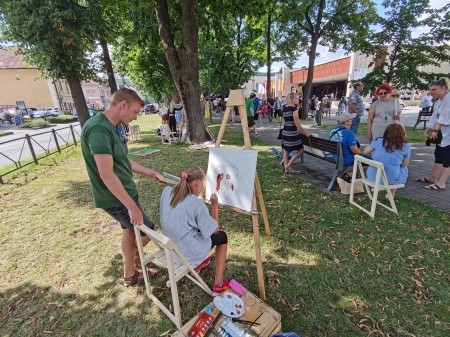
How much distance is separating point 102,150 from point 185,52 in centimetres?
738

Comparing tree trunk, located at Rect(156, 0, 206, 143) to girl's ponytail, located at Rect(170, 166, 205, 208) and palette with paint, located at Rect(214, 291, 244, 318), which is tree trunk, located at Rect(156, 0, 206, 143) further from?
palette with paint, located at Rect(214, 291, 244, 318)

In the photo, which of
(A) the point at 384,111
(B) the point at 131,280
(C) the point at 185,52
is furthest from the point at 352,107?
(B) the point at 131,280

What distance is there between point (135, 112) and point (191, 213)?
106cm

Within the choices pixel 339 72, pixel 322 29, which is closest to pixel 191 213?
pixel 322 29

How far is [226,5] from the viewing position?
864cm

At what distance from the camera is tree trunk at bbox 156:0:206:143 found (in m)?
7.88

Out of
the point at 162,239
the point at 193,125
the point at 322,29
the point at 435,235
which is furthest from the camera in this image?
the point at 322,29

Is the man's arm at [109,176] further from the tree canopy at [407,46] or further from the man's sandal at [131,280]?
the tree canopy at [407,46]

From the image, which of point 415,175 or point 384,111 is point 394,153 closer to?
point 384,111

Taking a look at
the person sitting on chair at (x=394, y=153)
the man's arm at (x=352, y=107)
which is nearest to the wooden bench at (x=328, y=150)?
the person sitting on chair at (x=394, y=153)

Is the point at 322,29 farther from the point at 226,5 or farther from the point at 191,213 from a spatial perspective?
the point at 191,213

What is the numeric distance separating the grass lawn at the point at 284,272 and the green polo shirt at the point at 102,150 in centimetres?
121

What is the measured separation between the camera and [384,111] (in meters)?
4.85

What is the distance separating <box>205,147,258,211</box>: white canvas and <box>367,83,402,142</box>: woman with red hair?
12.9 ft
